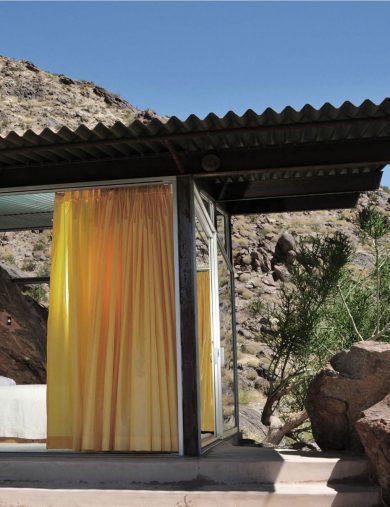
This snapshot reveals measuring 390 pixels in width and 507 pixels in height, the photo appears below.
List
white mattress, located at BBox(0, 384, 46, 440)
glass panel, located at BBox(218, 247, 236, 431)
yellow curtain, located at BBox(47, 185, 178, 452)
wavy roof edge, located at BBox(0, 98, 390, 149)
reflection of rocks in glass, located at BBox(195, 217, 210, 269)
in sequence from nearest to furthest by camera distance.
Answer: wavy roof edge, located at BBox(0, 98, 390, 149) → yellow curtain, located at BBox(47, 185, 178, 452) → reflection of rocks in glass, located at BBox(195, 217, 210, 269) → white mattress, located at BBox(0, 384, 46, 440) → glass panel, located at BBox(218, 247, 236, 431)

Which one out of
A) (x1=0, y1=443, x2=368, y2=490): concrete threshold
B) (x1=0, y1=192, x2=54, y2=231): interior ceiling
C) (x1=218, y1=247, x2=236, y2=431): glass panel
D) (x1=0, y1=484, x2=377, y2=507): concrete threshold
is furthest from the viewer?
(x1=218, y1=247, x2=236, y2=431): glass panel

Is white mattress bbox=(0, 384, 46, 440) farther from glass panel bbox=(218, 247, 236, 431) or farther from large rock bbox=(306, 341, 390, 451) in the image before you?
large rock bbox=(306, 341, 390, 451)

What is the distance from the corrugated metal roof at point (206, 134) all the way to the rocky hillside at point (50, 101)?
2811cm

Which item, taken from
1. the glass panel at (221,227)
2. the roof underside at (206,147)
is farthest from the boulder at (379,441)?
the glass panel at (221,227)

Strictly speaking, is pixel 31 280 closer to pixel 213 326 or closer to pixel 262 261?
pixel 213 326

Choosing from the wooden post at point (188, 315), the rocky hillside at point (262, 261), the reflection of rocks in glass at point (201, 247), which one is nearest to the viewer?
the wooden post at point (188, 315)

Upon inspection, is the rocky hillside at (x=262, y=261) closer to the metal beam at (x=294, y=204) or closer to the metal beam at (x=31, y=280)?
the metal beam at (x=31, y=280)

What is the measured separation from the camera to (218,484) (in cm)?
496

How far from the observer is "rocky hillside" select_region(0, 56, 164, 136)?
34.5 m

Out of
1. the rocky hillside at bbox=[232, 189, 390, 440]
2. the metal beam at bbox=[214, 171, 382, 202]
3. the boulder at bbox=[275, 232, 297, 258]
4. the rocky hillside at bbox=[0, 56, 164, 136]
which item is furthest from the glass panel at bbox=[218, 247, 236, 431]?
the rocky hillside at bbox=[0, 56, 164, 136]

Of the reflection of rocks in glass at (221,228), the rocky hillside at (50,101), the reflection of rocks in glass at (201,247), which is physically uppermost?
the rocky hillside at (50,101)

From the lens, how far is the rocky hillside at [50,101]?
34.5 meters

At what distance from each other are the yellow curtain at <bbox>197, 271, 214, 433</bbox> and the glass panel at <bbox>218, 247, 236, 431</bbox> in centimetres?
18

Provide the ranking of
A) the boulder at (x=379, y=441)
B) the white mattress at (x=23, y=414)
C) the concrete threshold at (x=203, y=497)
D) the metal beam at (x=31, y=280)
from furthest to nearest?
1. the metal beam at (x=31, y=280)
2. the white mattress at (x=23, y=414)
3. the concrete threshold at (x=203, y=497)
4. the boulder at (x=379, y=441)
